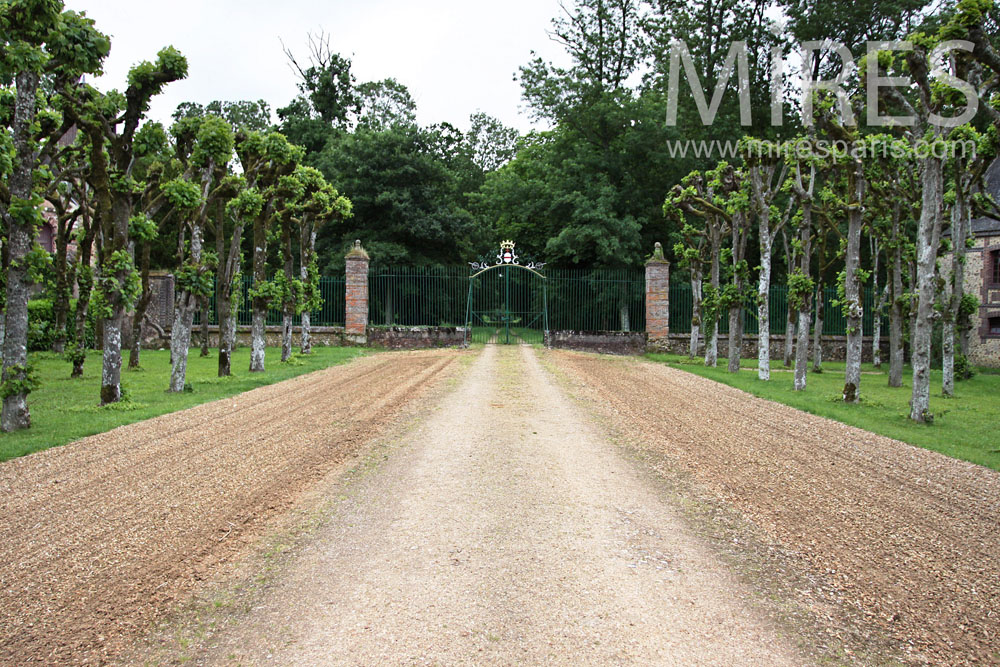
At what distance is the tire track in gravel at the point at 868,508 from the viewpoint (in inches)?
135

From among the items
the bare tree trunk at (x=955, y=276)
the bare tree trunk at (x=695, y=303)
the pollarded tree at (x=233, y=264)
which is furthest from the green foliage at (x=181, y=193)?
the bare tree trunk at (x=695, y=303)

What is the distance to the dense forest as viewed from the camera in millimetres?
9898

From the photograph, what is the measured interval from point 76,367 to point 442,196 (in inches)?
942

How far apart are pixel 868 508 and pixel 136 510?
5429 millimetres

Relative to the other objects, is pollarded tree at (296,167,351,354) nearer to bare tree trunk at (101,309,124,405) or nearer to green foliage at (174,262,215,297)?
green foliage at (174,262,215,297)

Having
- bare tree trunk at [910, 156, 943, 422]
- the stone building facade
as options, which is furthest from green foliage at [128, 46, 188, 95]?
the stone building facade

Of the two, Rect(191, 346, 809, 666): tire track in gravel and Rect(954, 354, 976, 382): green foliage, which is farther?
Rect(954, 354, 976, 382): green foliage

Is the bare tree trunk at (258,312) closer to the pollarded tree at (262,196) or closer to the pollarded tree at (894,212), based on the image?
the pollarded tree at (262,196)

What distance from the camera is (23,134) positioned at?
802 centimetres

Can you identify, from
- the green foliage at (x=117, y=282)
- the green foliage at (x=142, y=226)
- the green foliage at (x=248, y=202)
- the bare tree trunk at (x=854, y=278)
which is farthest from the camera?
the green foliage at (x=248, y=202)

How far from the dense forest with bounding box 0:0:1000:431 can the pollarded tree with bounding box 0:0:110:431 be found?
0.03 m

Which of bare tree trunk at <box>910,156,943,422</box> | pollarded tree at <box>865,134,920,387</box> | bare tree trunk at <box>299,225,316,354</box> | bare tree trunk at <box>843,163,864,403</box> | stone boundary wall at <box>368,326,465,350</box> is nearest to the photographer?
bare tree trunk at <box>910,156,943,422</box>

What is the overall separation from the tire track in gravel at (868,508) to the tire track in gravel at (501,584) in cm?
69

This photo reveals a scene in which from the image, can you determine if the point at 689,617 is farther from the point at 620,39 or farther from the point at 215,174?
the point at 620,39
